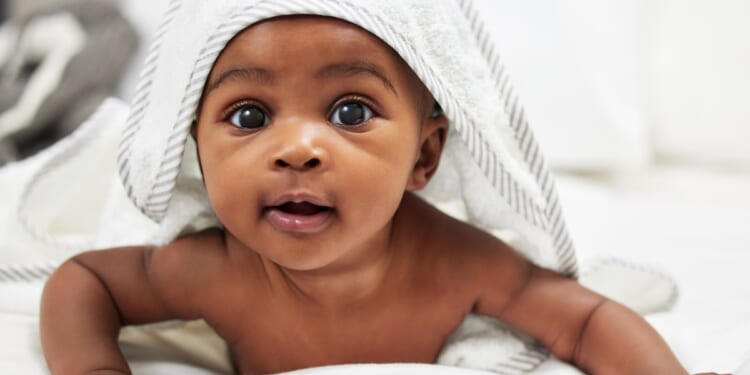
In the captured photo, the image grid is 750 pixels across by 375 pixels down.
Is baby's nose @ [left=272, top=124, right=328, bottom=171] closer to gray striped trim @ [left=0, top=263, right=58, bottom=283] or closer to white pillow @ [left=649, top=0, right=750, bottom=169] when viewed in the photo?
gray striped trim @ [left=0, top=263, right=58, bottom=283]

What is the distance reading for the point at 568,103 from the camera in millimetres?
1510

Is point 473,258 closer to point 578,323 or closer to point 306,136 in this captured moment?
point 578,323

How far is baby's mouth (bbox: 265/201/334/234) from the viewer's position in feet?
2.26

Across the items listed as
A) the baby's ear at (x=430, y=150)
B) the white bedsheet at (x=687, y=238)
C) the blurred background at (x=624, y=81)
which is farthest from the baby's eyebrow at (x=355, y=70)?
the blurred background at (x=624, y=81)

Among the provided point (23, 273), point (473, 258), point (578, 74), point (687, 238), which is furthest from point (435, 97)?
point (578, 74)

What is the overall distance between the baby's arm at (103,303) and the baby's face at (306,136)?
0.16 m

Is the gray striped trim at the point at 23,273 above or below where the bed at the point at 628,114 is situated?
below

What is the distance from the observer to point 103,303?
0.81 metres

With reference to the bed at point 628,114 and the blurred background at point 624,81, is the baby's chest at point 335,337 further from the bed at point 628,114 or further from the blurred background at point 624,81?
the blurred background at point 624,81

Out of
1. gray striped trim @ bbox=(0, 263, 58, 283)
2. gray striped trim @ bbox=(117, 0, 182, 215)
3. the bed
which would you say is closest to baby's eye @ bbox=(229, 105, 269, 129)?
gray striped trim @ bbox=(117, 0, 182, 215)

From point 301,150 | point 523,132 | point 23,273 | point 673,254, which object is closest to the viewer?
point 301,150

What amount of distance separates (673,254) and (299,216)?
0.65 meters

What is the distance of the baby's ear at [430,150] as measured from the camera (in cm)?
80

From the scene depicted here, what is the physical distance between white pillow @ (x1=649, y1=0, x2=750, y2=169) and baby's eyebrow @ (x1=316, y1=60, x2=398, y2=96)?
98 cm
